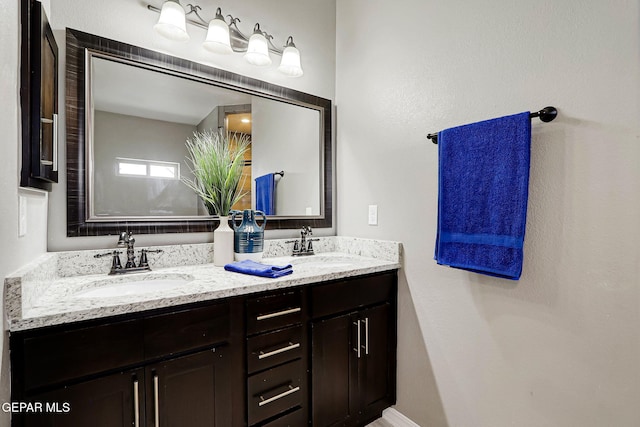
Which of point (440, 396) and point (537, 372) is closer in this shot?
point (537, 372)

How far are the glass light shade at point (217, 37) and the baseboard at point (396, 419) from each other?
7.14ft

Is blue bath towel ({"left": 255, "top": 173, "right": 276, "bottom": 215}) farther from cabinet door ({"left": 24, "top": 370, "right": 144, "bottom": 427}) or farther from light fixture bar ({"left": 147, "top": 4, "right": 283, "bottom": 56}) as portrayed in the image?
cabinet door ({"left": 24, "top": 370, "right": 144, "bottom": 427})

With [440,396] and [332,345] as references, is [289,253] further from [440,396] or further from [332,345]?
[440,396]

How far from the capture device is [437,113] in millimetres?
1567

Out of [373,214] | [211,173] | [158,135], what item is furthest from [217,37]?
[373,214]

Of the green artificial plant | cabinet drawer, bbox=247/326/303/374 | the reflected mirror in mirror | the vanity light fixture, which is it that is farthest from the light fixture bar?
cabinet drawer, bbox=247/326/303/374

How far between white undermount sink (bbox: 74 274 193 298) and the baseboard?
1.31 metres

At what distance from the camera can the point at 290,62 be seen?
1.91 meters

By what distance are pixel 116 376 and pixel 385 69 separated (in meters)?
1.90

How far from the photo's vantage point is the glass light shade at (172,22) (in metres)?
1.47

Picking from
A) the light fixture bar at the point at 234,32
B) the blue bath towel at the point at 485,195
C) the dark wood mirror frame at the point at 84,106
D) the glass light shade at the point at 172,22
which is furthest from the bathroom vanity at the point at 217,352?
the light fixture bar at the point at 234,32

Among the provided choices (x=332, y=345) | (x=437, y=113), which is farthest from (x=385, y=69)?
(x=332, y=345)

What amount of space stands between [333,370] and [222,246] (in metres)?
0.81

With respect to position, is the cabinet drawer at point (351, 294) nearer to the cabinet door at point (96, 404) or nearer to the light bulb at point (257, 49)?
the cabinet door at point (96, 404)
